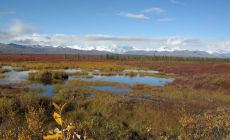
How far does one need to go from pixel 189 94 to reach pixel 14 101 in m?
16.9

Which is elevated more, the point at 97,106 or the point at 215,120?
the point at 215,120

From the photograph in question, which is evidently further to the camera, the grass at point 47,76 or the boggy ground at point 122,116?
the grass at point 47,76

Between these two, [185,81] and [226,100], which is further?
[185,81]

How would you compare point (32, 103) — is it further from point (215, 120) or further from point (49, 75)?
point (49, 75)

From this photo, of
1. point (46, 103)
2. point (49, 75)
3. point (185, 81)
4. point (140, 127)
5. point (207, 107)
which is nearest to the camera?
point (140, 127)

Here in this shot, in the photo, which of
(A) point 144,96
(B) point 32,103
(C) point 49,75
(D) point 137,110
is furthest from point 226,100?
(C) point 49,75

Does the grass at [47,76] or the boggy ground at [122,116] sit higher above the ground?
the boggy ground at [122,116]

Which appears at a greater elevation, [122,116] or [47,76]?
[122,116]

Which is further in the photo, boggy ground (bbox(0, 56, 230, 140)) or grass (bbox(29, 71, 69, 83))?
grass (bbox(29, 71, 69, 83))

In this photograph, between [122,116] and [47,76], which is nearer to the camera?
[122,116]

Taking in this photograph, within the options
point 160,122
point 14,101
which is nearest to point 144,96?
point 160,122

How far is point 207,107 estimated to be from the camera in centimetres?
2033

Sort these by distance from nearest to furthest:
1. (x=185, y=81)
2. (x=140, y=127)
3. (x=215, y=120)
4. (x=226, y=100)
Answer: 1. (x=215, y=120)
2. (x=140, y=127)
3. (x=226, y=100)
4. (x=185, y=81)

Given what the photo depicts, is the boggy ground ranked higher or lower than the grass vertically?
higher
